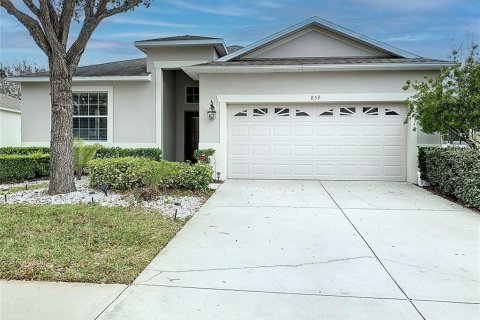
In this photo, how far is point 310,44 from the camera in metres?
12.7

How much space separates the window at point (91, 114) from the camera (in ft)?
44.9

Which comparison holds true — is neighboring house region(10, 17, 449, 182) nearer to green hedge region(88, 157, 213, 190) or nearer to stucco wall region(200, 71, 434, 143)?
stucco wall region(200, 71, 434, 143)

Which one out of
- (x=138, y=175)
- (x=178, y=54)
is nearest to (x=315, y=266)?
(x=138, y=175)

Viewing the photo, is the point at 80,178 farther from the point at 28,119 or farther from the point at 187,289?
the point at 187,289

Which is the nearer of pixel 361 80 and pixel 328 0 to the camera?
pixel 361 80

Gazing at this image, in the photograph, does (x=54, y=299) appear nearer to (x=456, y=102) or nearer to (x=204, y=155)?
(x=204, y=155)

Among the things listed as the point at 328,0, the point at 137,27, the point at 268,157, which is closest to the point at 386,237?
the point at 268,157

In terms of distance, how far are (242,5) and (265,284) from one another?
14.1 m

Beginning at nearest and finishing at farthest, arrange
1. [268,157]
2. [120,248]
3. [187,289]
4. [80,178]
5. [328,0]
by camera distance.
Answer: [187,289]
[120,248]
[80,178]
[268,157]
[328,0]

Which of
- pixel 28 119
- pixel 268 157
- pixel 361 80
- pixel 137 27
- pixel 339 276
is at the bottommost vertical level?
pixel 339 276

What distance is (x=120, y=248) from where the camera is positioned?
15.7ft

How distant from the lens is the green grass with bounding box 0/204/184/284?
396 cm

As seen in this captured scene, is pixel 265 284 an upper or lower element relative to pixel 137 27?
lower

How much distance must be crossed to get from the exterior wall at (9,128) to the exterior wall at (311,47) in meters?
16.0
